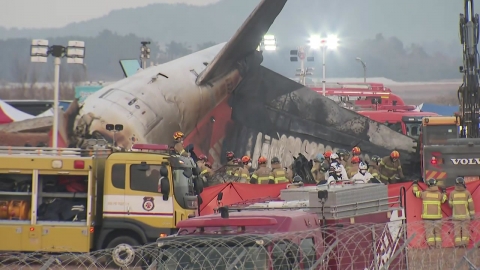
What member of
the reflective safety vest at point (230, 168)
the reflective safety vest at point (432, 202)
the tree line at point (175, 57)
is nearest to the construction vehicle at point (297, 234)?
the reflective safety vest at point (432, 202)

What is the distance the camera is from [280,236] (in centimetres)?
844

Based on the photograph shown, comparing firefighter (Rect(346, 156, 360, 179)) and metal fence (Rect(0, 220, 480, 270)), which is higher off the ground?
firefighter (Rect(346, 156, 360, 179))

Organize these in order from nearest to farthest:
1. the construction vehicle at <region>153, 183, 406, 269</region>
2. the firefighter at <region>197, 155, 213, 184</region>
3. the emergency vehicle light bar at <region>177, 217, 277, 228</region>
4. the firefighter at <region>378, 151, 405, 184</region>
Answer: the construction vehicle at <region>153, 183, 406, 269</region>
the emergency vehicle light bar at <region>177, 217, 277, 228</region>
the firefighter at <region>197, 155, 213, 184</region>
the firefighter at <region>378, 151, 405, 184</region>

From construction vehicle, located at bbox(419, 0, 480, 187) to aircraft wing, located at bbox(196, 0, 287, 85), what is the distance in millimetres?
6736

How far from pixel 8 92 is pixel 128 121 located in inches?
1337

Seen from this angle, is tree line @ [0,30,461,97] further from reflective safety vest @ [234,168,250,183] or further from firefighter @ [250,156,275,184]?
firefighter @ [250,156,275,184]

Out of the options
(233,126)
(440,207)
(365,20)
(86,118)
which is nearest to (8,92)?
(233,126)

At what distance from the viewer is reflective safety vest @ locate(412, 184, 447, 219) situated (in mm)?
17297

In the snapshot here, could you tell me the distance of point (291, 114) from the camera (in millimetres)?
31609

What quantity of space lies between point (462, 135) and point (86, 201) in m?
14.8

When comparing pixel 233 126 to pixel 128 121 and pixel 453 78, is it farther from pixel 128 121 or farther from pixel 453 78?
pixel 453 78

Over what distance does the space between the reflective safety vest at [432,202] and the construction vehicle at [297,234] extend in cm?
531

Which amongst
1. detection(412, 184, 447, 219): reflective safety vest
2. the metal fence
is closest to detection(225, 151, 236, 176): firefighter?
detection(412, 184, 447, 219): reflective safety vest

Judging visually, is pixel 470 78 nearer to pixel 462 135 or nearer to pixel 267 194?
pixel 462 135
